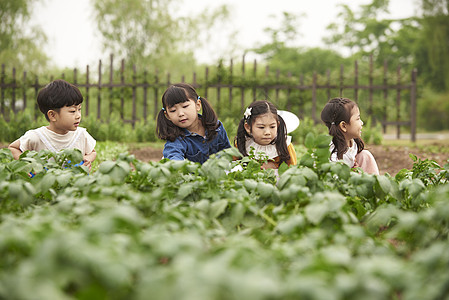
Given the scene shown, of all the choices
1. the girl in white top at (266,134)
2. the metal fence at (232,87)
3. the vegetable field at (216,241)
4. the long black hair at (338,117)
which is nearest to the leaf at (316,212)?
the vegetable field at (216,241)

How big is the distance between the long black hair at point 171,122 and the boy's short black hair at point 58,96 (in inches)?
28.3

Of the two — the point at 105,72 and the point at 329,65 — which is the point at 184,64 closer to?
the point at 105,72

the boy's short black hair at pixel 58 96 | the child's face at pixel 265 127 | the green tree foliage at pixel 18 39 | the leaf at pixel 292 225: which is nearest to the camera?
the leaf at pixel 292 225

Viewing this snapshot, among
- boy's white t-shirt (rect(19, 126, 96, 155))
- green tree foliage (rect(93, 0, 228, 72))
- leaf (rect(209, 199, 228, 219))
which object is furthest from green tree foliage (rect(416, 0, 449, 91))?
leaf (rect(209, 199, 228, 219))

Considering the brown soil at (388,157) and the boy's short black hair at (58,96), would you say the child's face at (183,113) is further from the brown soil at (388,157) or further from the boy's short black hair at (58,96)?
the brown soil at (388,157)

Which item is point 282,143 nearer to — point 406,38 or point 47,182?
point 47,182

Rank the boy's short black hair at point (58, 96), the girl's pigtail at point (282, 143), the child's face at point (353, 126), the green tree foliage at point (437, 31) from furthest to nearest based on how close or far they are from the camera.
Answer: the green tree foliage at point (437, 31) < the child's face at point (353, 126) < the girl's pigtail at point (282, 143) < the boy's short black hair at point (58, 96)

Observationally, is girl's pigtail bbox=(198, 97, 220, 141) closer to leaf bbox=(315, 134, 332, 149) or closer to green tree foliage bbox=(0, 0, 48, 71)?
leaf bbox=(315, 134, 332, 149)

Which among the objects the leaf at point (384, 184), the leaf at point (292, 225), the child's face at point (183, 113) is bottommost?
the leaf at point (292, 225)

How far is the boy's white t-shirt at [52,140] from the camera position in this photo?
3740 millimetres

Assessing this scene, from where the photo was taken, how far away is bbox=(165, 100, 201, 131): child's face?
149 inches

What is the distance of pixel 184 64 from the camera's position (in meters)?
30.5

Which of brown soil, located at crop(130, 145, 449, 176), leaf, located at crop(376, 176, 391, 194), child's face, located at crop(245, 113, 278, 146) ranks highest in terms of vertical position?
child's face, located at crop(245, 113, 278, 146)

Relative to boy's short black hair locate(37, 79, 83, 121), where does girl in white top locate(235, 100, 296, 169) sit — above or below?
below
